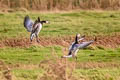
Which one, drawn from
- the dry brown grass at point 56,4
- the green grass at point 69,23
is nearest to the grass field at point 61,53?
the green grass at point 69,23

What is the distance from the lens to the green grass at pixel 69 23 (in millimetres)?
17141

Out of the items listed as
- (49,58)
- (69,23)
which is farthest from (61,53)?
(69,23)

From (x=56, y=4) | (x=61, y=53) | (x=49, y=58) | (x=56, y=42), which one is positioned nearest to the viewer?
(x=49, y=58)

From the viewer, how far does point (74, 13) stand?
19.2 m

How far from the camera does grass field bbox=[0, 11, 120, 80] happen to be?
10.8m

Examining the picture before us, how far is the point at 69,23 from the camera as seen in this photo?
18062 mm

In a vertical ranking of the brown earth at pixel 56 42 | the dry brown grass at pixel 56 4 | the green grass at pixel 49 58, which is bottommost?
the brown earth at pixel 56 42

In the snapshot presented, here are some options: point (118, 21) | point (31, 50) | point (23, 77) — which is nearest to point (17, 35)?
point (31, 50)

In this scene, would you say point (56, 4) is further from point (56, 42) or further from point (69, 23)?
point (56, 42)

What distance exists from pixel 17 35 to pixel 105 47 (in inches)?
96.4

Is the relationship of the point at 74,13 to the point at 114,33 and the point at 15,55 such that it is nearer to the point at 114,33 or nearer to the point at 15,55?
the point at 114,33

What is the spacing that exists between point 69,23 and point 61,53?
421 centimetres

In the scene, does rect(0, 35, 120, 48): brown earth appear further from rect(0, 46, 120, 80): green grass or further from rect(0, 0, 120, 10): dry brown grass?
rect(0, 0, 120, 10): dry brown grass

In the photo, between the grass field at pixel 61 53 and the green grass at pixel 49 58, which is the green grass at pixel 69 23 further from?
the green grass at pixel 49 58
